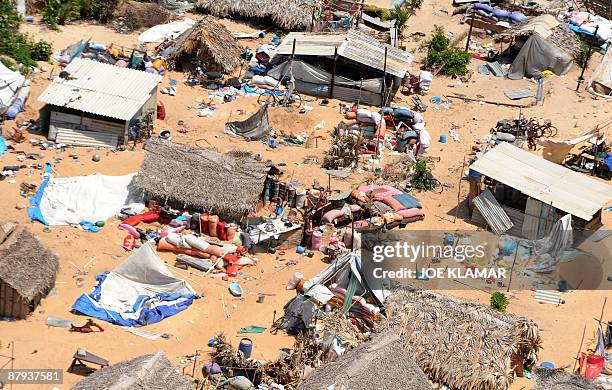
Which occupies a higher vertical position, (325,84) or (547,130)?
(325,84)

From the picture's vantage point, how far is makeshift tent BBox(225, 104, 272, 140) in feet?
85.7

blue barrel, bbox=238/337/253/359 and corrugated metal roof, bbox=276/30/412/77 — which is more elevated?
corrugated metal roof, bbox=276/30/412/77

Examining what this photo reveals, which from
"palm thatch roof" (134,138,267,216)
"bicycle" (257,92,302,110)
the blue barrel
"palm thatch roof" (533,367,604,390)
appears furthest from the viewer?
"bicycle" (257,92,302,110)

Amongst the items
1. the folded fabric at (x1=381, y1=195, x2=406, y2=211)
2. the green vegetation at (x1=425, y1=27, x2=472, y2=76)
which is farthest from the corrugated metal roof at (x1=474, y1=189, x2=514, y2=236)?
the green vegetation at (x1=425, y1=27, x2=472, y2=76)

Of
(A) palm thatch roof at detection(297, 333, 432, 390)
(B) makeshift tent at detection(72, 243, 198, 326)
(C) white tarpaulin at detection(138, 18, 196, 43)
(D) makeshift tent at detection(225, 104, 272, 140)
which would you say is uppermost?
(C) white tarpaulin at detection(138, 18, 196, 43)

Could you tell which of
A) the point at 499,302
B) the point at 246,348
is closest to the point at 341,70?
the point at 499,302

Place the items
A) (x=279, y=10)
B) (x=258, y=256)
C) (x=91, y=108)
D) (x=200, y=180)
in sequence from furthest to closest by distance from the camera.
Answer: (x=279, y=10) → (x=91, y=108) → (x=200, y=180) → (x=258, y=256)

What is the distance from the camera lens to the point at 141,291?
18.9m

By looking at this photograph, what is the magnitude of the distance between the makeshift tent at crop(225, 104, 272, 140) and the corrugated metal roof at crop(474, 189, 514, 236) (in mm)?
6355

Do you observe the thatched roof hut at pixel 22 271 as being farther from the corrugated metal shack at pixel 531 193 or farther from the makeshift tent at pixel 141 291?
the corrugated metal shack at pixel 531 193

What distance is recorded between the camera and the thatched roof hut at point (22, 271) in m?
17.4

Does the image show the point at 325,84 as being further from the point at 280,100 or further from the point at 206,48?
the point at 206,48

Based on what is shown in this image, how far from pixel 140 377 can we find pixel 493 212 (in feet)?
34.9

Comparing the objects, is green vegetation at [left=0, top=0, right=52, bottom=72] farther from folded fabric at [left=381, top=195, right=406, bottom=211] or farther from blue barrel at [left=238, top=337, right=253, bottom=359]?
blue barrel at [left=238, top=337, right=253, bottom=359]
